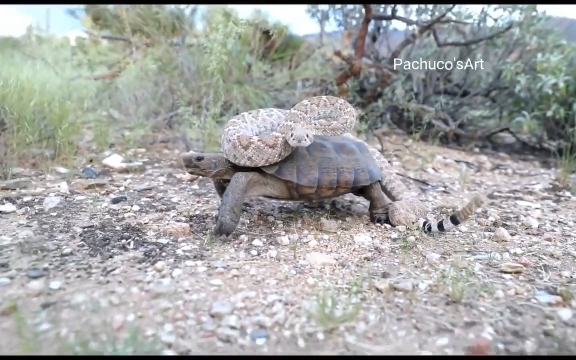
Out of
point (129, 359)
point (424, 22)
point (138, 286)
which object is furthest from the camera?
point (424, 22)

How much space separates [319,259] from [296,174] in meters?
0.67

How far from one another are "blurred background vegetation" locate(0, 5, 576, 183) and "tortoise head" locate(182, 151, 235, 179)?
1.88 meters

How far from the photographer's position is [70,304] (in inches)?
95.7

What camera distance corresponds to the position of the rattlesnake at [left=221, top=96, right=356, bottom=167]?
343cm

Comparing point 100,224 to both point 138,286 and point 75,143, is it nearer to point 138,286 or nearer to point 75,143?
point 138,286

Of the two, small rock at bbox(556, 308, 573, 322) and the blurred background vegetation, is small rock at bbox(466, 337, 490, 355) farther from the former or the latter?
the blurred background vegetation

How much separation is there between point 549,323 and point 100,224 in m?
2.75

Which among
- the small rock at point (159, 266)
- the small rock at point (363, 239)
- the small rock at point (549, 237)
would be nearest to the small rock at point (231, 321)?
the small rock at point (159, 266)

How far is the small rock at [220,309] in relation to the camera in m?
2.40

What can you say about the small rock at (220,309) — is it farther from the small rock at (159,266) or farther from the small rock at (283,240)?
the small rock at (283,240)

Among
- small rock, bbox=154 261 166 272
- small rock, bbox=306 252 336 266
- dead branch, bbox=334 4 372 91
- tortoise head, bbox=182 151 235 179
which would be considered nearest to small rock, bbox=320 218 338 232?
small rock, bbox=306 252 336 266

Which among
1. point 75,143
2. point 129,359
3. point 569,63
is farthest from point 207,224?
point 569,63

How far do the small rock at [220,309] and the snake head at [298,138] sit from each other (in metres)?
1.25

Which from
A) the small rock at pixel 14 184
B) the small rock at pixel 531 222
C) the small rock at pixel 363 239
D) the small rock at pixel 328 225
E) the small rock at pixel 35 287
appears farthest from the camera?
the small rock at pixel 14 184
